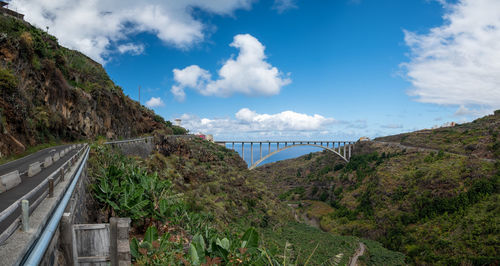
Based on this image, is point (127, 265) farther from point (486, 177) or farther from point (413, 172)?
point (413, 172)

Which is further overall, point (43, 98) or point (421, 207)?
point (421, 207)

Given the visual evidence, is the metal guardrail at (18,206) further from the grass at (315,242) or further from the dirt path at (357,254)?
the dirt path at (357,254)

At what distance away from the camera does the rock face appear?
13961mm

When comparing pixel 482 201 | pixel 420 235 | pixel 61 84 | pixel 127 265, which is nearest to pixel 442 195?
pixel 482 201

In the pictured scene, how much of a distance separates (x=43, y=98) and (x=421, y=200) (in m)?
48.2

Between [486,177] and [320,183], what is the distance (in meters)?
43.4

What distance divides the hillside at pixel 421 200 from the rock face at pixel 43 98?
38886 millimetres

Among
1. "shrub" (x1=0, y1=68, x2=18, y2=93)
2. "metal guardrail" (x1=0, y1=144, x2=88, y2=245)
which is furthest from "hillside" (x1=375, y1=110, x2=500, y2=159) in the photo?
"shrub" (x1=0, y1=68, x2=18, y2=93)

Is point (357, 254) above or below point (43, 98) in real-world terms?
below

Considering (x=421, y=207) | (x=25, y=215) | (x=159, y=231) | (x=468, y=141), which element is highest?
(x=468, y=141)

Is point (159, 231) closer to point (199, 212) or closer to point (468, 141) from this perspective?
point (199, 212)

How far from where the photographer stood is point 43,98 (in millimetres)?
18250

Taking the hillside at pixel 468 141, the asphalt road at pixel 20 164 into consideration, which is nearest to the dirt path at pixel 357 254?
the hillside at pixel 468 141

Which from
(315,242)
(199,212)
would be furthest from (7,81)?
(315,242)
